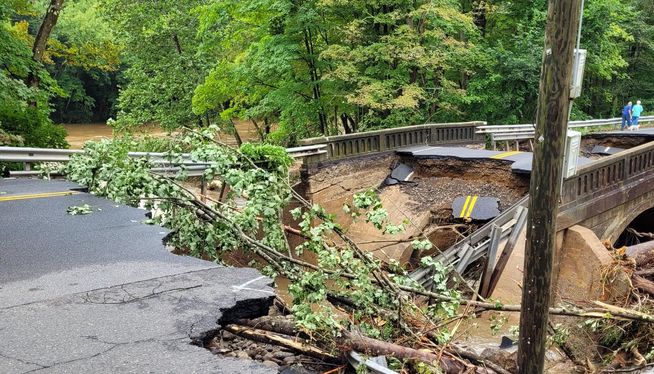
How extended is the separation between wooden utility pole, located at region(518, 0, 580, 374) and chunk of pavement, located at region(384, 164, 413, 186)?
1249cm

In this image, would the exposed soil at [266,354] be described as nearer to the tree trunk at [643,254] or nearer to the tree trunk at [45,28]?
the tree trunk at [643,254]

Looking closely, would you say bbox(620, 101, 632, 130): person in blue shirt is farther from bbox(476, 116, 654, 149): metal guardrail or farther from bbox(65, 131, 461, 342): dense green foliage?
bbox(65, 131, 461, 342): dense green foliage

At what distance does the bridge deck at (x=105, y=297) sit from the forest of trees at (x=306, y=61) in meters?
8.01

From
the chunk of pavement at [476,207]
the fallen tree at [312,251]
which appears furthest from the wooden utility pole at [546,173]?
the chunk of pavement at [476,207]

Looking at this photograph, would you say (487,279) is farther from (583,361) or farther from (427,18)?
(427,18)

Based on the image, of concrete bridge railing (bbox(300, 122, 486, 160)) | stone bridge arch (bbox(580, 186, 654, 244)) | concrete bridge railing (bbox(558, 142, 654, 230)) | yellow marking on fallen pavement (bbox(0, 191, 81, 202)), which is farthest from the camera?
concrete bridge railing (bbox(300, 122, 486, 160))

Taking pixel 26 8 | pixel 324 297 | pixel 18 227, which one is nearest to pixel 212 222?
pixel 324 297

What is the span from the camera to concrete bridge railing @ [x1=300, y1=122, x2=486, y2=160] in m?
16.7

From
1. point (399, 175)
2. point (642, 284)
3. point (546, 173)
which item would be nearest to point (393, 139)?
point (399, 175)

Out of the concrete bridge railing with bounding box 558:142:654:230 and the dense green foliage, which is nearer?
the dense green foliage

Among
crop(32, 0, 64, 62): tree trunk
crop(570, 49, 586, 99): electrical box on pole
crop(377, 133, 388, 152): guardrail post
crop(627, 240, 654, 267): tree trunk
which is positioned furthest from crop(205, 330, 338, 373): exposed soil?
crop(32, 0, 64, 62): tree trunk

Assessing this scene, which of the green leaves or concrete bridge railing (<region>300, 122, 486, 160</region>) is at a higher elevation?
the green leaves

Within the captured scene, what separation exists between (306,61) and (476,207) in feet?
31.8

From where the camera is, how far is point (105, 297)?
507 cm
